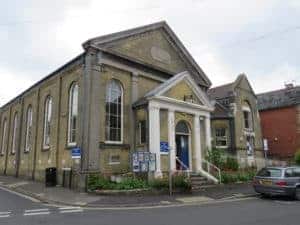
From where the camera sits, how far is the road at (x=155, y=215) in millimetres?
9008

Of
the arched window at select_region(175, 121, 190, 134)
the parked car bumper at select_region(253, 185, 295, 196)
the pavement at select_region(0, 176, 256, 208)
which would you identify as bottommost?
the pavement at select_region(0, 176, 256, 208)

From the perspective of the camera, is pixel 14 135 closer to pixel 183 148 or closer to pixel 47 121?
pixel 47 121

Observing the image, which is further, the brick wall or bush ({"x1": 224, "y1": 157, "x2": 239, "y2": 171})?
the brick wall

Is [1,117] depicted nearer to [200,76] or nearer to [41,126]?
[41,126]

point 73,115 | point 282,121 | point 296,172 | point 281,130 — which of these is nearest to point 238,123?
point 282,121

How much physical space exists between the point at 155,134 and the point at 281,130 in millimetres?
24092

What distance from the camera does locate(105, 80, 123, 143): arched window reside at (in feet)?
59.3

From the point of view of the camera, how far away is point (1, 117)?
3512 centimetres

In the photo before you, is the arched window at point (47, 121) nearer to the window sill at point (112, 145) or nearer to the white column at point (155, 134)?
the window sill at point (112, 145)

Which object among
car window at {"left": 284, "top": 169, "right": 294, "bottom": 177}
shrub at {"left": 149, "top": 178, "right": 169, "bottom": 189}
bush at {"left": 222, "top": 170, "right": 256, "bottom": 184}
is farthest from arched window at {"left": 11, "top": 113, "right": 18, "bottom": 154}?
car window at {"left": 284, "top": 169, "right": 294, "bottom": 177}

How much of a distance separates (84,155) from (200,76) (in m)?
13.0

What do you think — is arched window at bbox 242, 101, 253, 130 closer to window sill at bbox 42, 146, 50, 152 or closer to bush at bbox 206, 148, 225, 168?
bush at bbox 206, 148, 225, 168

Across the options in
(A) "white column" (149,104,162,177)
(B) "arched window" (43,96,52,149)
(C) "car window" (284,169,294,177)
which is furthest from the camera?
(B) "arched window" (43,96,52,149)

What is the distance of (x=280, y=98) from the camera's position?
3806cm
